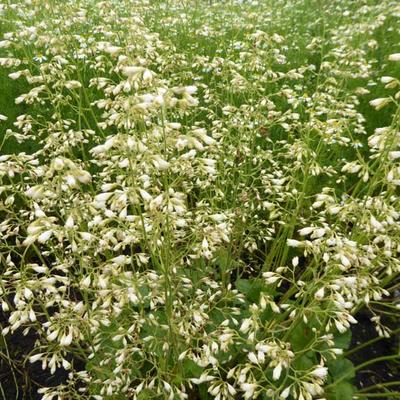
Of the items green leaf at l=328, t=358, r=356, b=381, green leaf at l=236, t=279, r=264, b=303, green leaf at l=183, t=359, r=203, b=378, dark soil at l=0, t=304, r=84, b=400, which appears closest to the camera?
green leaf at l=183, t=359, r=203, b=378

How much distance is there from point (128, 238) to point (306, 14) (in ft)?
36.0

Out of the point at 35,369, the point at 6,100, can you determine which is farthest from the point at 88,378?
the point at 6,100

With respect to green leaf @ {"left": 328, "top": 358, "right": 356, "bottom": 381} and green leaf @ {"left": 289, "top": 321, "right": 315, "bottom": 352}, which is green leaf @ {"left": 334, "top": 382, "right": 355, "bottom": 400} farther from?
green leaf @ {"left": 289, "top": 321, "right": 315, "bottom": 352}

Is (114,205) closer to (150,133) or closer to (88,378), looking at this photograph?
(150,133)

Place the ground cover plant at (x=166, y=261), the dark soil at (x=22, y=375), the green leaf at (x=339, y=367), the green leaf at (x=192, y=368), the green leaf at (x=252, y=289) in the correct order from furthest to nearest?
the green leaf at (x=252, y=289) → the dark soil at (x=22, y=375) → the green leaf at (x=339, y=367) → the green leaf at (x=192, y=368) → the ground cover plant at (x=166, y=261)

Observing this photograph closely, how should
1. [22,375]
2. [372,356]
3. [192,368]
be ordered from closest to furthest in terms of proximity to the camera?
[192,368] < [22,375] < [372,356]

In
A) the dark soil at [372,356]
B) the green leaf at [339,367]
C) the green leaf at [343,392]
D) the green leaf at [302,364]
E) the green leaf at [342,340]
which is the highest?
the green leaf at [302,364]

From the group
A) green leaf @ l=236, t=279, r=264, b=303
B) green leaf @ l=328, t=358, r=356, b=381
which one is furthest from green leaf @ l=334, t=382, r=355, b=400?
green leaf @ l=236, t=279, r=264, b=303

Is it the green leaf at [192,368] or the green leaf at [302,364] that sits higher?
the green leaf at [302,364]

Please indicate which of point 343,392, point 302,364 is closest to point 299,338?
point 302,364

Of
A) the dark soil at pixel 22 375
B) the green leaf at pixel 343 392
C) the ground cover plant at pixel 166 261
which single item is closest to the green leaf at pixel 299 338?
the ground cover plant at pixel 166 261

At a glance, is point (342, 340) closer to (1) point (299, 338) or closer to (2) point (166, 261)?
(1) point (299, 338)

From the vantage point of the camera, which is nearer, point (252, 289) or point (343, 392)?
point (343, 392)

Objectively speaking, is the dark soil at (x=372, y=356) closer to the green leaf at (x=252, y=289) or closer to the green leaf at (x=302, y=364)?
the green leaf at (x=302, y=364)
